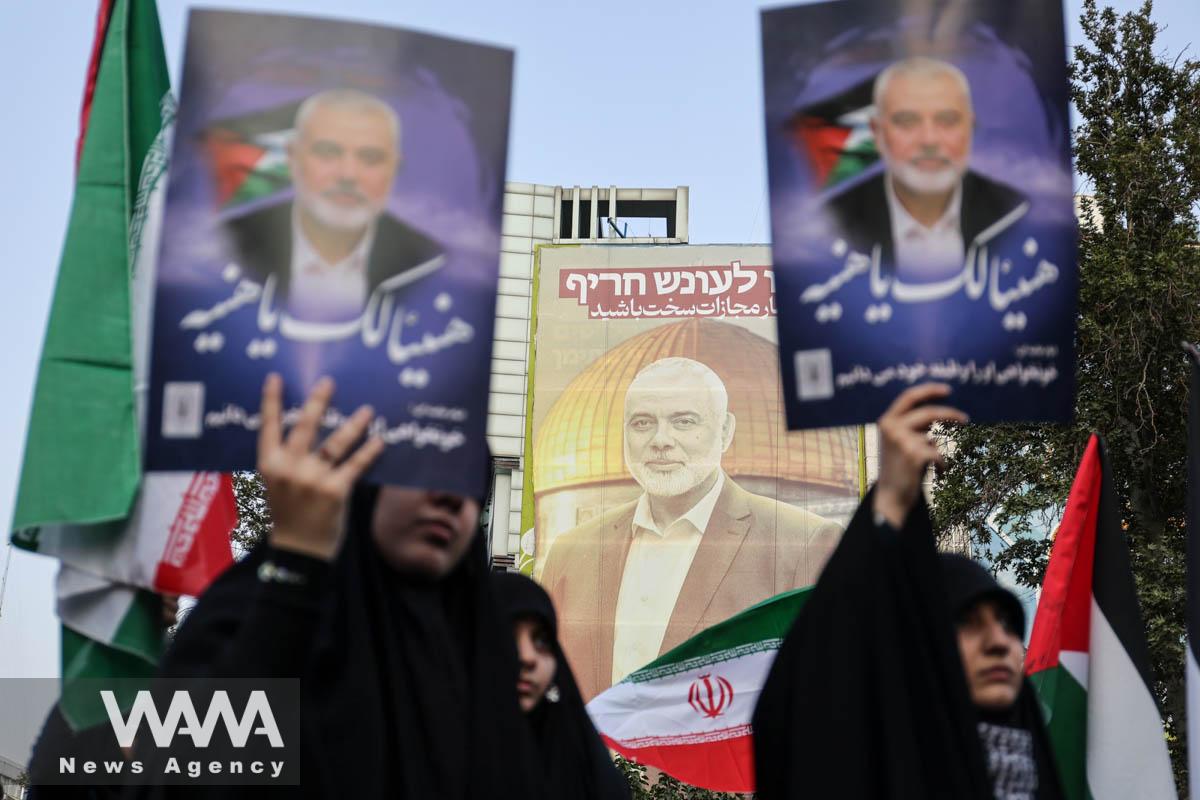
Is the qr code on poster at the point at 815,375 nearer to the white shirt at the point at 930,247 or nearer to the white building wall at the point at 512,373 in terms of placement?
the white shirt at the point at 930,247

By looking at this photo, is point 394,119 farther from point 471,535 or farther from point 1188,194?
point 1188,194

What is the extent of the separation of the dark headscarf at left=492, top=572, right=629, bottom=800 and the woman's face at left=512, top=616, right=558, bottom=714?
0.06 ft

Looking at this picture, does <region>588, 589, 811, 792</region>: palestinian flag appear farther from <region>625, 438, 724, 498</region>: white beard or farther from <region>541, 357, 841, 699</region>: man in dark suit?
<region>625, 438, 724, 498</region>: white beard

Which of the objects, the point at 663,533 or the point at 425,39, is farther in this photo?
the point at 663,533

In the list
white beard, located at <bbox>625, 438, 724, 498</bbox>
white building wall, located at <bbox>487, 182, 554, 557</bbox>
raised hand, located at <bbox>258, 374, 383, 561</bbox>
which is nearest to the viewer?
raised hand, located at <bbox>258, 374, 383, 561</bbox>

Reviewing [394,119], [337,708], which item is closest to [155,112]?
[394,119]

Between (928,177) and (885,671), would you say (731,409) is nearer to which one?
(928,177)

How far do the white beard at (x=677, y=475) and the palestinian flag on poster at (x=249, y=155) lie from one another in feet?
100

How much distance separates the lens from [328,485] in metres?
2.13

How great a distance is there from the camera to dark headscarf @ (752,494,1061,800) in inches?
99.3

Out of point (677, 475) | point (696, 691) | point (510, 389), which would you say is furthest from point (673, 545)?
point (696, 691)

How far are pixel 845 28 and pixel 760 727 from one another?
52.9 inches

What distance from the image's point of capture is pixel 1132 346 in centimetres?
1124

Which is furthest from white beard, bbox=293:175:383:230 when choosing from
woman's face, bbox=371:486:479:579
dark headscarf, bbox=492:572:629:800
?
dark headscarf, bbox=492:572:629:800
